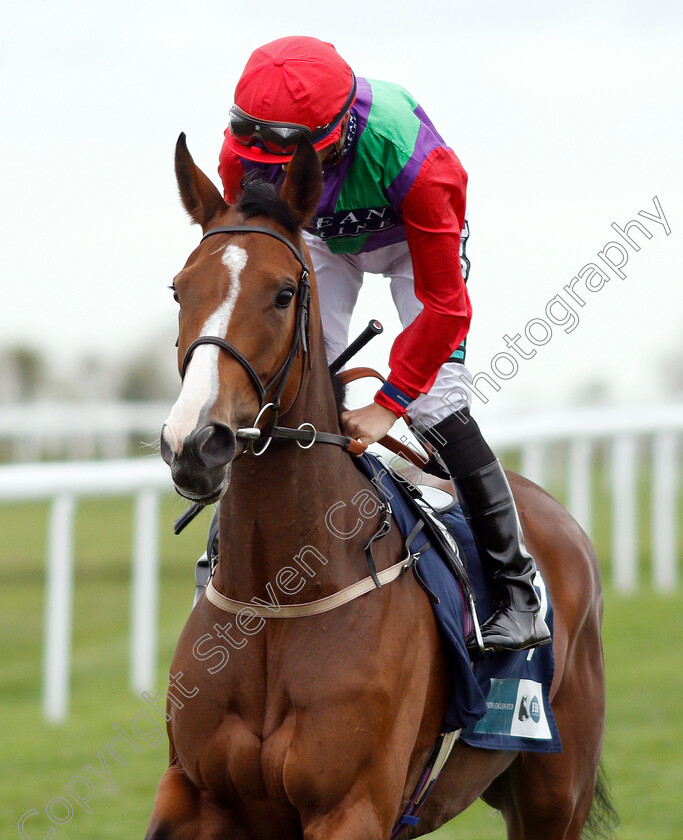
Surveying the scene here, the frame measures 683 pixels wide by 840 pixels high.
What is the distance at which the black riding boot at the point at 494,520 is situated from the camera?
134 inches

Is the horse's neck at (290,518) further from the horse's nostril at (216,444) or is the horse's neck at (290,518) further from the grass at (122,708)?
the grass at (122,708)

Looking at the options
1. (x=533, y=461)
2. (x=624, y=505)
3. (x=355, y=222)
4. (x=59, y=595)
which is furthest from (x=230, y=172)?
(x=624, y=505)

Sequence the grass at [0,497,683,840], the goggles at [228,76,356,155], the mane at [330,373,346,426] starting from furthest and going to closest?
the grass at [0,497,683,840] → the mane at [330,373,346,426] → the goggles at [228,76,356,155]

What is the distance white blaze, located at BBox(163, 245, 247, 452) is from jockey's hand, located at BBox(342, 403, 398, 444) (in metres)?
0.62

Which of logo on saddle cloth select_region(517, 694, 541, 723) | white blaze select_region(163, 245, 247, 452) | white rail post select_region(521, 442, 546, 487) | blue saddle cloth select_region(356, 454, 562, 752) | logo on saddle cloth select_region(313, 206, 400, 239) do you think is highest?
logo on saddle cloth select_region(313, 206, 400, 239)

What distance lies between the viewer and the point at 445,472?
11.8 feet

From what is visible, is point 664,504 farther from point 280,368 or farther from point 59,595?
point 280,368

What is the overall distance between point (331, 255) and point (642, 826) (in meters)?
3.52

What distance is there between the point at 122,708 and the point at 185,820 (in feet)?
14.4

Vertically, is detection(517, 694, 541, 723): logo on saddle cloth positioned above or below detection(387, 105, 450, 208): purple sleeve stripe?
below

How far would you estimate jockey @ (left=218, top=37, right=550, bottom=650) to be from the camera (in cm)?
293

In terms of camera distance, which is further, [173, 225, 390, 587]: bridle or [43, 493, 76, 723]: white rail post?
[43, 493, 76, 723]: white rail post

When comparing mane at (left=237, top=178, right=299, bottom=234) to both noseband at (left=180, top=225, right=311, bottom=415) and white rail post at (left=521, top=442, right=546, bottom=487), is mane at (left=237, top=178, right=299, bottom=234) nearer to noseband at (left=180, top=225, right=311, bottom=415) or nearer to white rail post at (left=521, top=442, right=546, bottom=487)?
noseband at (left=180, top=225, right=311, bottom=415)

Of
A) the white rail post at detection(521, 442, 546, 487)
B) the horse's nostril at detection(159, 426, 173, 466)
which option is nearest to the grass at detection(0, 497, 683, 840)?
the horse's nostril at detection(159, 426, 173, 466)
